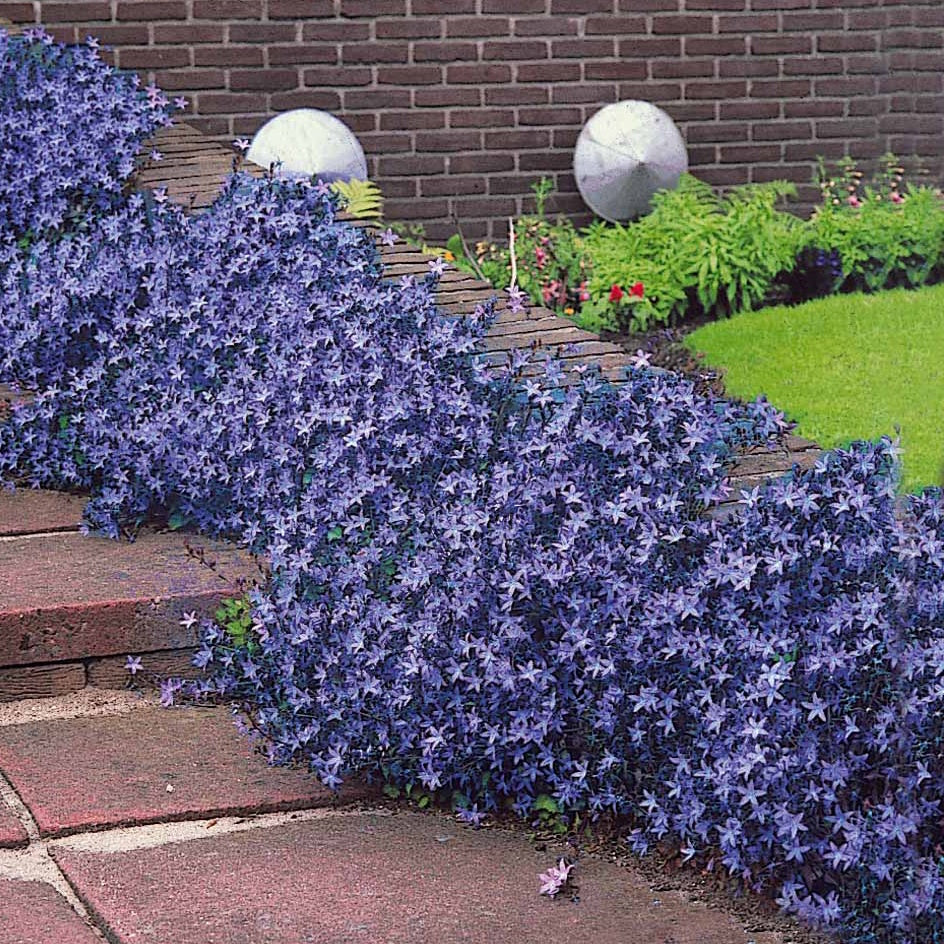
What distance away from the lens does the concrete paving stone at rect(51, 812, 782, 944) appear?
2145mm

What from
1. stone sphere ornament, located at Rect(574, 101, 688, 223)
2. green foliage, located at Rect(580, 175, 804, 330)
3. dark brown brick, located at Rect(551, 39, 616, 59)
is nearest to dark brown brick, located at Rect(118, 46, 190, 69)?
dark brown brick, located at Rect(551, 39, 616, 59)

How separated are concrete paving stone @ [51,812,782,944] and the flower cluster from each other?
245 cm

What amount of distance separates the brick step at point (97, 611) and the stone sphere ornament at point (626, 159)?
425 centimetres

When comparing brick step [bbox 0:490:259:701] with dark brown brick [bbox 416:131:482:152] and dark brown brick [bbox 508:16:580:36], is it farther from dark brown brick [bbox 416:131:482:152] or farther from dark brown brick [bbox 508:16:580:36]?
dark brown brick [bbox 508:16:580:36]

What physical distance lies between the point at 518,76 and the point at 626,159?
772 mm

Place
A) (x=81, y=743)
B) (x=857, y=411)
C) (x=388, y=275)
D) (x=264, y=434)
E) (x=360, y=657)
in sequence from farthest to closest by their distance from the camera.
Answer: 1. (x=857, y=411)
2. (x=388, y=275)
3. (x=264, y=434)
4. (x=81, y=743)
5. (x=360, y=657)

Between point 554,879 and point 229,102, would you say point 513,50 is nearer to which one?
point 229,102

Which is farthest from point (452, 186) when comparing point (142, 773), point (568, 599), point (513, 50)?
point (568, 599)

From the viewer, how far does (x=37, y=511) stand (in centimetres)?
350

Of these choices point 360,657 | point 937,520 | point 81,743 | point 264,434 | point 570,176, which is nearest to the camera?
point 937,520

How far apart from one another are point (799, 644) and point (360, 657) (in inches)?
27.1

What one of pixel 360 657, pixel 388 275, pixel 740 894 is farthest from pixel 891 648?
pixel 388 275

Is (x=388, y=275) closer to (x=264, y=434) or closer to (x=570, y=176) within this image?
(x=264, y=434)

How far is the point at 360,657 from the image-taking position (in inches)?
96.4
